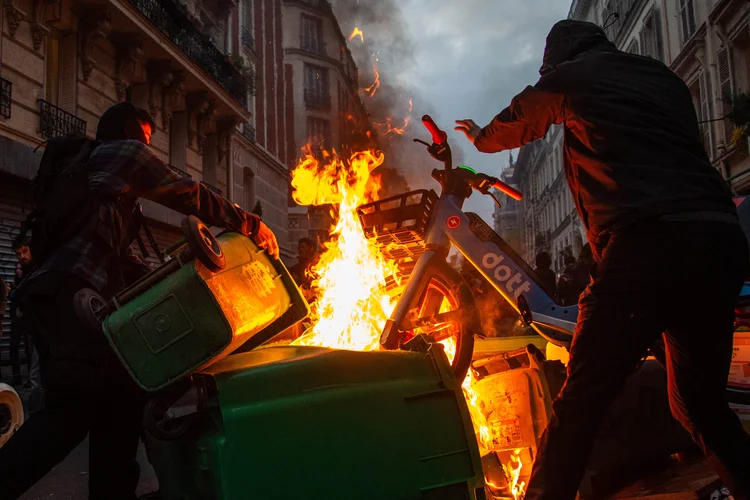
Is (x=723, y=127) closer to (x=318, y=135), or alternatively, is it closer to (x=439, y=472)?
(x=439, y=472)

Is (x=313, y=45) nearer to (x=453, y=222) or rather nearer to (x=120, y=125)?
(x=453, y=222)

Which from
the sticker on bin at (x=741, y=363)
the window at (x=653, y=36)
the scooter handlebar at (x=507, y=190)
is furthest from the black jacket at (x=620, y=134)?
the window at (x=653, y=36)

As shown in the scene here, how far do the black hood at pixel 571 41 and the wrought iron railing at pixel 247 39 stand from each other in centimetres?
2071

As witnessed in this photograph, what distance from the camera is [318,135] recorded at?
35.6 metres

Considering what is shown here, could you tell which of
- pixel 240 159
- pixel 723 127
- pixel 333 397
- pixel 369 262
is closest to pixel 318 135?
pixel 240 159

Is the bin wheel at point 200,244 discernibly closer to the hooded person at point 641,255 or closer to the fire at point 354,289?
the hooded person at point 641,255

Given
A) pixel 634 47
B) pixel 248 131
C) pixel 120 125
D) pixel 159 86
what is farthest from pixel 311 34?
pixel 120 125

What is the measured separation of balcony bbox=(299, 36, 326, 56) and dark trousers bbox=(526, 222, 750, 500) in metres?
35.5

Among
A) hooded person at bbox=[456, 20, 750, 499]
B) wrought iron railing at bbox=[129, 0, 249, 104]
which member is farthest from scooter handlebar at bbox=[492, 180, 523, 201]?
wrought iron railing at bbox=[129, 0, 249, 104]

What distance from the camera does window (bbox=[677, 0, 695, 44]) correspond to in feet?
66.4

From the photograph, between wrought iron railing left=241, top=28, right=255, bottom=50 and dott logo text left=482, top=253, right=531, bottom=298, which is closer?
dott logo text left=482, top=253, right=531, bottom=298

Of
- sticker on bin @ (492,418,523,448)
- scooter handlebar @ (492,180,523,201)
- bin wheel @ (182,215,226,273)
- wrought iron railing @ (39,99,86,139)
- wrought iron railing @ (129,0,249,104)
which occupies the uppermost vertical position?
wrought iron railing @ (129,0,249,104)

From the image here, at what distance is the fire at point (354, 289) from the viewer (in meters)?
3.28

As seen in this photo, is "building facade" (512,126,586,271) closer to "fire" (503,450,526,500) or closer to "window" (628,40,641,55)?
"window" (628,40,641,55)
